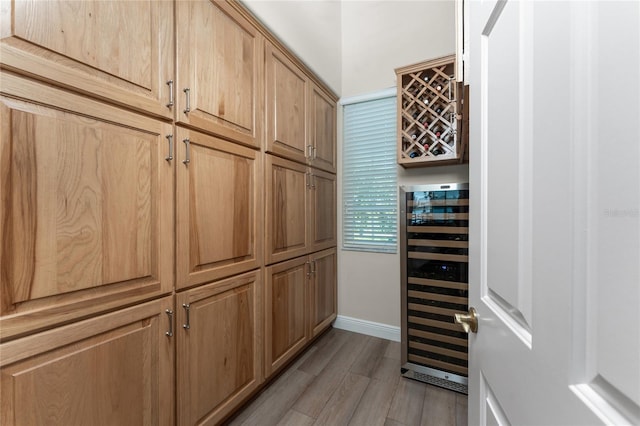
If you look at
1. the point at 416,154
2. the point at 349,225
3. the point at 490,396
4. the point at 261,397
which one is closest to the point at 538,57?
the point at 490,396

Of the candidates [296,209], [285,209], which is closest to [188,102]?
[285,209]

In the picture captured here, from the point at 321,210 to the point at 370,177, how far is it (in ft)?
2.03

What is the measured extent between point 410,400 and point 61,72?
2.29 meters

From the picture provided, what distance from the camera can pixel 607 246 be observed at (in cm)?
32

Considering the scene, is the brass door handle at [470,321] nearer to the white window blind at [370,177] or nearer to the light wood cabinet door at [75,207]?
the light wood cabinet door at [75,207]

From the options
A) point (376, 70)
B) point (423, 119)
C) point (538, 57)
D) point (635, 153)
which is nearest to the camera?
point (635, 153)

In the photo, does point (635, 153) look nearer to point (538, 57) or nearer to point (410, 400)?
point (538, 57)

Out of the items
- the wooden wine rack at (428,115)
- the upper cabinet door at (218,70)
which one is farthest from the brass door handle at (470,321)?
the wooden wine rack at (428,115)

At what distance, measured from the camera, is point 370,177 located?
261cm

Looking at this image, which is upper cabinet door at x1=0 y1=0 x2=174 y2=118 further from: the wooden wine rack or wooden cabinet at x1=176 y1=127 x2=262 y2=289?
the wooden wine rack

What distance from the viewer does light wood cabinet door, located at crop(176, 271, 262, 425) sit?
122cm

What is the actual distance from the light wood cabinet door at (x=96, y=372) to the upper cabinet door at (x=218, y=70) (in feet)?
2.86

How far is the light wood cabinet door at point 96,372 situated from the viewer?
768 millimetres

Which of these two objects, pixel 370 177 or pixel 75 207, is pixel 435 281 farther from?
pixel 75 207
